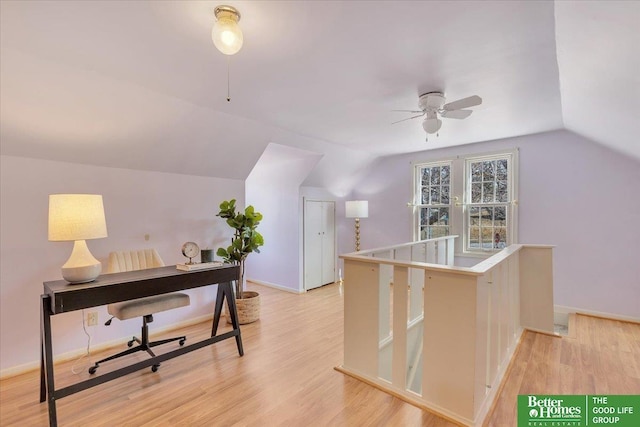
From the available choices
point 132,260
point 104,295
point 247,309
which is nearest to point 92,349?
point 132,260

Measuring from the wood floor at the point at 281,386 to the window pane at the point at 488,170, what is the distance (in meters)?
2.27

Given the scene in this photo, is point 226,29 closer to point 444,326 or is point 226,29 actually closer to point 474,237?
point 444,326

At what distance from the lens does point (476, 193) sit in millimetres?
4570

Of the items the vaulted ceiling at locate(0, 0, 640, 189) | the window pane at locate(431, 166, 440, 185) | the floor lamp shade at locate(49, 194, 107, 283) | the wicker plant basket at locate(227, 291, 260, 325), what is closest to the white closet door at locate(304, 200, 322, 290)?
the wicker plant basket at locate(227, 291, 260, 325)

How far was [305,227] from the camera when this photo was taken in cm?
Answer: 504

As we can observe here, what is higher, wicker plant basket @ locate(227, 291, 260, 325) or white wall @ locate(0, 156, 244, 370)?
white wall @ locate(0, 156, 244, 370)

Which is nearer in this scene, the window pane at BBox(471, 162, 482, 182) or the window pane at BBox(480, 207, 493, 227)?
the window pane at BBox(480, 207, 493, 227)

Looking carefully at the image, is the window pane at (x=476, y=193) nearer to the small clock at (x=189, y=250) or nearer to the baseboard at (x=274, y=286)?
the baseboard at (x=274, y=286)

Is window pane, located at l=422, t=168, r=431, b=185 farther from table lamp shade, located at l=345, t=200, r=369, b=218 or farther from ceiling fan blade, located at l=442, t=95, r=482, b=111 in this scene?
ceiling fan blade, located at l=442, t=95, r=482, b=111

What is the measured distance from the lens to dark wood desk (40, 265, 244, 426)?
184 centimetres

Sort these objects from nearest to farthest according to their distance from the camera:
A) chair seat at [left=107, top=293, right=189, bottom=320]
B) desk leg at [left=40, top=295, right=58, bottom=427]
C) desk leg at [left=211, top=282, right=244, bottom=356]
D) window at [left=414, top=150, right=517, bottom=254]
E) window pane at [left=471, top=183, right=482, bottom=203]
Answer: desk leg at [left=40, top=295, right=58, bottom=427] < chair seat at [left=107, top=293, right=189, bottom=320] < desk leg at [left=211, top=282, right=244, bottom=356] < window at [left=414, top=150, right=517, bottom=254] < window pane at [left=471, top=183, right=482, bottom=203]

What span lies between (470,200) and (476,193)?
139 mm

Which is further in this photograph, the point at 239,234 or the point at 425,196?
the point at 425,196

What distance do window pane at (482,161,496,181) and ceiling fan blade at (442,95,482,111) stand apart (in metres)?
2.48
